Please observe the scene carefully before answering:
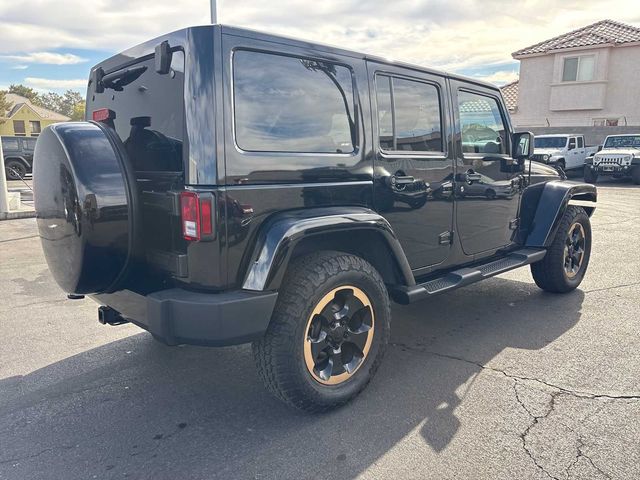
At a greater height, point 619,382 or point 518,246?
point 518,246

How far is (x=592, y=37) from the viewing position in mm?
25891

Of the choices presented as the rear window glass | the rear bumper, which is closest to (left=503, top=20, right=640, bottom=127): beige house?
the rear window glass

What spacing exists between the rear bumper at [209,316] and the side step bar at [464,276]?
107 centimetres

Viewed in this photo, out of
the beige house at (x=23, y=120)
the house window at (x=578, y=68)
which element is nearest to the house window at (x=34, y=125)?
the beige house at (x=23, y=120)

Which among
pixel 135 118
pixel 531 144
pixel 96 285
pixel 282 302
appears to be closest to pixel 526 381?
pixel 282 302

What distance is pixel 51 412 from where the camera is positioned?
9.57ft

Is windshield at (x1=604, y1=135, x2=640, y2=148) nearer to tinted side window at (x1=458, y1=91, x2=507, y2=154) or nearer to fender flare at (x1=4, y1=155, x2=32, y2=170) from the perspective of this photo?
tinted side window at (x1=458, y1=91, x2=507, y2=154)

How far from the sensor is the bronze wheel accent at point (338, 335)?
2.79m

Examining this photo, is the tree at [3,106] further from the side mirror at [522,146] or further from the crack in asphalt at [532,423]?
the crack in asphalt at [532,423]

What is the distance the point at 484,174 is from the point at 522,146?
0.66m

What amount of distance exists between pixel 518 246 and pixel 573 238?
0.80m

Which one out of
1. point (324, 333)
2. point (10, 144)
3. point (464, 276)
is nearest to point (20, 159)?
point (10, 144)

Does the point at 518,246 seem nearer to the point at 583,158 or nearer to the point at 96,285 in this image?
the point at 96,285

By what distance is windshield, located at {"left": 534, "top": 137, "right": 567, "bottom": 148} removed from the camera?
1970 centimetres
